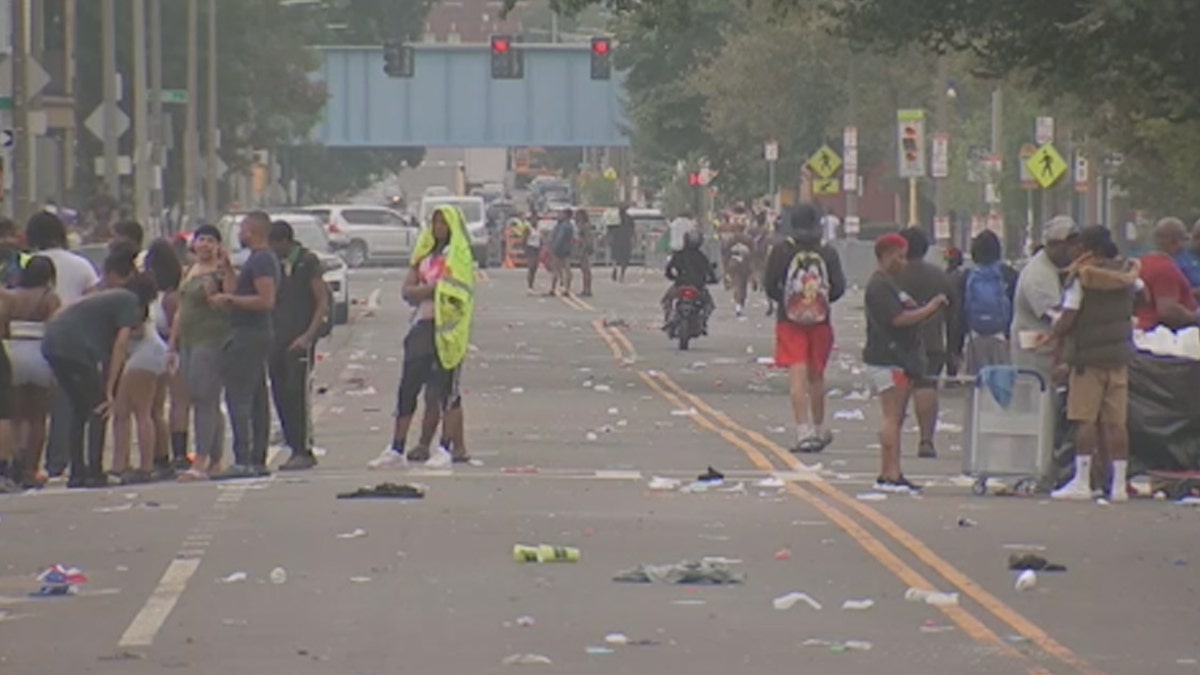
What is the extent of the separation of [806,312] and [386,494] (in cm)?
519

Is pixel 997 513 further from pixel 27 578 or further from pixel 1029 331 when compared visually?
pixel 27 578

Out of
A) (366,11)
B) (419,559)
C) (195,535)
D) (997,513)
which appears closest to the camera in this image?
(419,559)

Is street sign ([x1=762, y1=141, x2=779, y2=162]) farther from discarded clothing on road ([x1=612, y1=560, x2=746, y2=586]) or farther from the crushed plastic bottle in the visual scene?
the crushed plastic bottle

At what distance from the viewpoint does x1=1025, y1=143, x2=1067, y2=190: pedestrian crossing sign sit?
5109 centimetres

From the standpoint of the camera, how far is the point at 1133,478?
21.4 m

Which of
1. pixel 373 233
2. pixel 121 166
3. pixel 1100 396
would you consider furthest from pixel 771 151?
pixel 1100 396

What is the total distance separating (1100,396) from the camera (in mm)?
20375

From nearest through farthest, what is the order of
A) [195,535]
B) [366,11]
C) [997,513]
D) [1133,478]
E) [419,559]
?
[419,559] → [195,535] → [997,513] → [1133,478] → [366,11]

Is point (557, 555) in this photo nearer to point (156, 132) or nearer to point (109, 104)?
point (109, 104)

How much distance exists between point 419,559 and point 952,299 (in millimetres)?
9765

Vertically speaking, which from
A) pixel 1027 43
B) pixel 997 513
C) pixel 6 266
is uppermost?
pixel 1027 43

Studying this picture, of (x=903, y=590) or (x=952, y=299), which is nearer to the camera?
(x=903, y=590)

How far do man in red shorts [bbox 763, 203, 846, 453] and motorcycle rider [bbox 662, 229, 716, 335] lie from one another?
1743 centimetres

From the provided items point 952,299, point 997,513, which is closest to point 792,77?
point 952,299
